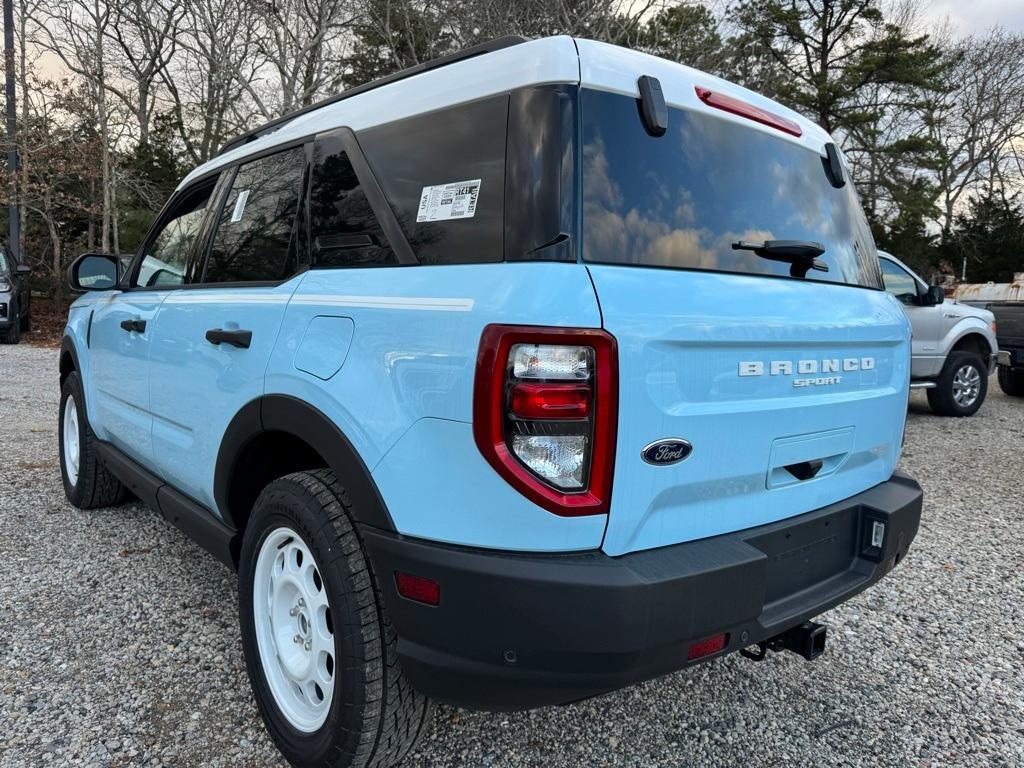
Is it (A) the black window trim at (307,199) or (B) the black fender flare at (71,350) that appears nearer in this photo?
(A) the black window trim at (307,199)

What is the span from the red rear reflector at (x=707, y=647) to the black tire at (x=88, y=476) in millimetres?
3401

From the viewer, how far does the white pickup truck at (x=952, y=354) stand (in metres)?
8.09

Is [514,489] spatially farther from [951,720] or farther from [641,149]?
[951,720]

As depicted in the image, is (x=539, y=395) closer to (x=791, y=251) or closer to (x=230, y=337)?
(x=791, y=251)

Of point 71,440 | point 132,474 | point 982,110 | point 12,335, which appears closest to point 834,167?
point 132,474

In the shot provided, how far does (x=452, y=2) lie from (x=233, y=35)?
17.5 ft

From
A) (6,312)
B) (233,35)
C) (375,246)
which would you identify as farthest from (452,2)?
(375,246)

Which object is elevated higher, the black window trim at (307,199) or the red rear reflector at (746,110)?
the red rear reflector at (746,110)

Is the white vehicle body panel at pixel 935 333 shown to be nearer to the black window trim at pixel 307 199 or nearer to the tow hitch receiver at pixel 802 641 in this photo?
the tow hitch receiver at pixel 802 641

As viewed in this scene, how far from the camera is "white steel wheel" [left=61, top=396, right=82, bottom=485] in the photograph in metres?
4.26

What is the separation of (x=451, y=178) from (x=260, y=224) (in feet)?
3.38

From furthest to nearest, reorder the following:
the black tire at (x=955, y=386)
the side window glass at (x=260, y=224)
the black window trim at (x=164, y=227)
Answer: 1. the black tire at (x=955, y=386)
2. the black window trim at (x=164, y=227)
3. the side window glass at (x=260, y=224)

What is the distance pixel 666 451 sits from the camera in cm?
162

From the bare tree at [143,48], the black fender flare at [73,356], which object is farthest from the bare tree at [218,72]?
the black fender flare at [73,356]
